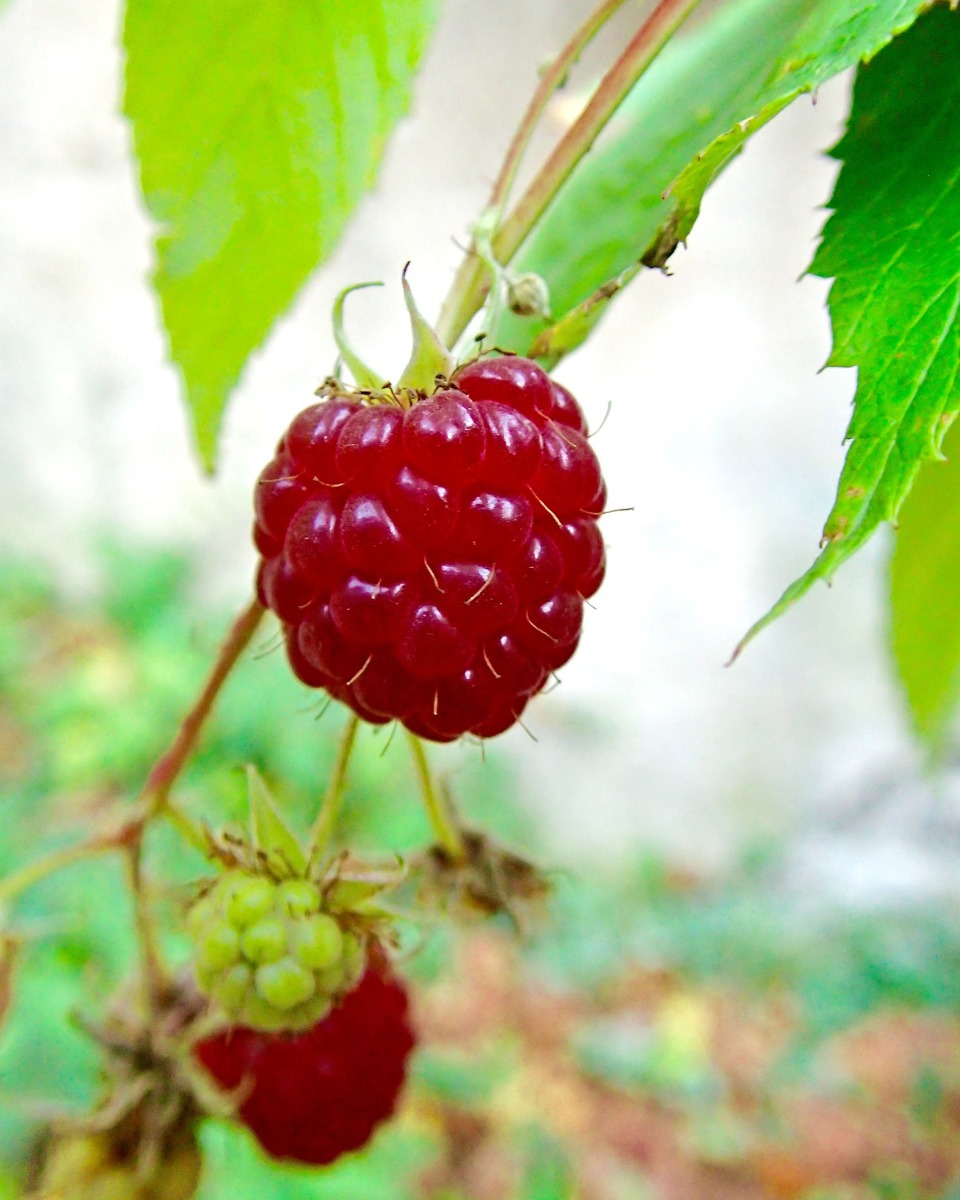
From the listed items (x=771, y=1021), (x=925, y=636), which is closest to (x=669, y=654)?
(x=771, y=1021)

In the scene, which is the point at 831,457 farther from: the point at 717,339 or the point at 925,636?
the point at 925,636

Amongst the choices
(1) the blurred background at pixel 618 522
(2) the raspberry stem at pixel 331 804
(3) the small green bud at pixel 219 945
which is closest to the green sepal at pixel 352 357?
(2) the raspberry stem at pixel 331 804

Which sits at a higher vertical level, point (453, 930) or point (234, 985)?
point (234, 985)

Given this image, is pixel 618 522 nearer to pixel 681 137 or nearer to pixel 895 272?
pixel 681 137

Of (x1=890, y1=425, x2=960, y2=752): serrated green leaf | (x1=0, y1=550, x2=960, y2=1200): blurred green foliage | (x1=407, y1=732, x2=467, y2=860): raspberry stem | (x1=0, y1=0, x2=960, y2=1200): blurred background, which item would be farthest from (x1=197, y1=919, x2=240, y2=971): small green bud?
(x1=0, y1=0, x2=960, y2=1200): blurred background

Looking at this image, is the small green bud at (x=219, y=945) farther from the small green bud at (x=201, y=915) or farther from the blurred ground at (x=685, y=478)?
the blurred ground at (x=685, y=478)

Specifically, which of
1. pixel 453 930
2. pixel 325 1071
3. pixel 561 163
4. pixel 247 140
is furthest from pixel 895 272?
pixel 453 930

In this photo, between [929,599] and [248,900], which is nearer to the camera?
[248,900]
